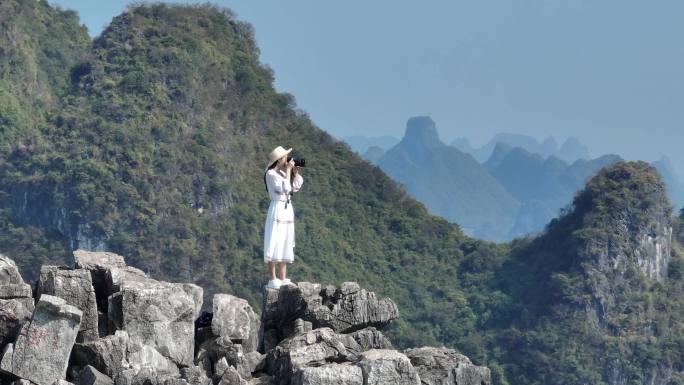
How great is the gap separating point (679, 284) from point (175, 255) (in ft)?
88.3

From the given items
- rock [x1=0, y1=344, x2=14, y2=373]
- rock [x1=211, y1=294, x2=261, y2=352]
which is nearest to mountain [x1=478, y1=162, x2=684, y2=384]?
rock [x1=211, y1=294, x2=261, y2=352]

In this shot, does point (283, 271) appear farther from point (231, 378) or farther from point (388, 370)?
point (388, 370)

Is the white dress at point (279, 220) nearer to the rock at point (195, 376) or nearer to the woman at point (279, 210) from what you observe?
the woman at point (279, 210)

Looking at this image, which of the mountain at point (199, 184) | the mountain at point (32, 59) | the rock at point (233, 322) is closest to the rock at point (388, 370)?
the rock at point (233, 322)

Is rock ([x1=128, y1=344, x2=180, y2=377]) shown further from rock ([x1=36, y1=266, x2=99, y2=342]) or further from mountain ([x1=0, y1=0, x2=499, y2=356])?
mountain ([x1=0, y1=0, x2=499, y2=356])

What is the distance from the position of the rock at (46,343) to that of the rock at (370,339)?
325 centimetres

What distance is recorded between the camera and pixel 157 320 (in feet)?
45.7

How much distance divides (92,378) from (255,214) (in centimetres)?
5182

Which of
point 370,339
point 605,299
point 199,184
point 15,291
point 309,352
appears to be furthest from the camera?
point 605,299

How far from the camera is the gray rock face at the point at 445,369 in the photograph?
1412cm

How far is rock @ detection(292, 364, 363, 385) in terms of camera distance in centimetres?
1298

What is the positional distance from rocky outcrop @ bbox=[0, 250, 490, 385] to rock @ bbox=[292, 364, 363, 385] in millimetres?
12

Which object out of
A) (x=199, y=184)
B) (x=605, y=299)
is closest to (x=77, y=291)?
(x=199, y=184)

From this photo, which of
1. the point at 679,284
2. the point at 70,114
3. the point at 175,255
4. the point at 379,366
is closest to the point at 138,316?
the point at 379,366
